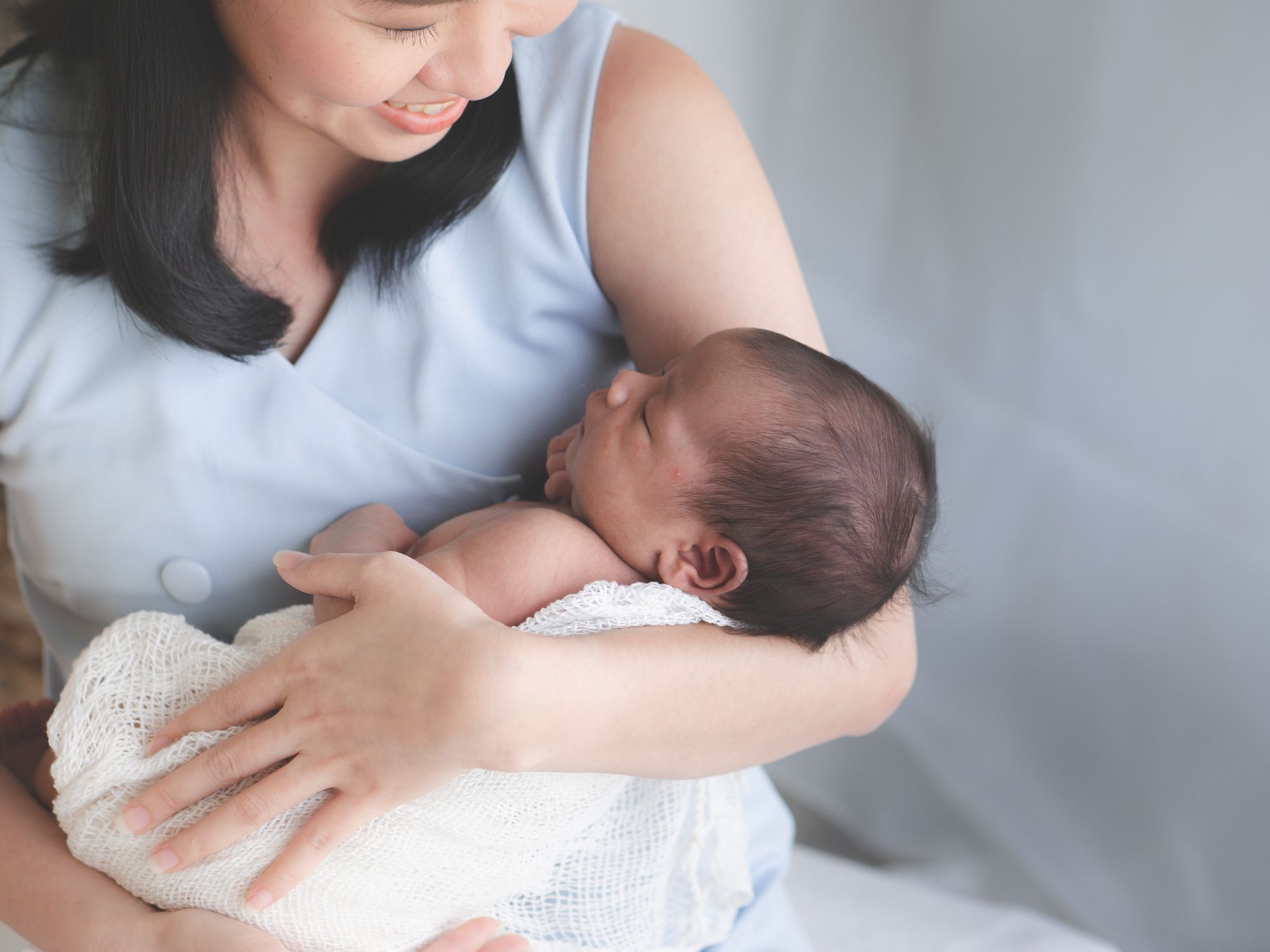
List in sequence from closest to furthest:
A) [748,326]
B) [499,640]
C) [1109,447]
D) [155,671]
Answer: [499,640] < [155,671] < [748,326] < [1109,447]

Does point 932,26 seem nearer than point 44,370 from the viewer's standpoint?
No

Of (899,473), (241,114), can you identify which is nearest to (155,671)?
(241,114)

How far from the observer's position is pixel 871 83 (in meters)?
1.61

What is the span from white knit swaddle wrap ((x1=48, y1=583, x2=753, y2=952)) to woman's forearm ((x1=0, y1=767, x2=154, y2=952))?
0.02 metres

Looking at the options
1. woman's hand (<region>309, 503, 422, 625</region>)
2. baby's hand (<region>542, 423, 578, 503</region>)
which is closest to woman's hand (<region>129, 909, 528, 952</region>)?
woman's hand (<region>309, 503, 422, 625</region>)

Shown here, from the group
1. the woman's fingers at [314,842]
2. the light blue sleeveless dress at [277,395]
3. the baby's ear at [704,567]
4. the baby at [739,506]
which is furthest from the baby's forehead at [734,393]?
the woman's fingers at [314,842]

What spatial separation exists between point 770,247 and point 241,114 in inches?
21.1

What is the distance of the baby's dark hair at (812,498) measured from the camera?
96 centimetres

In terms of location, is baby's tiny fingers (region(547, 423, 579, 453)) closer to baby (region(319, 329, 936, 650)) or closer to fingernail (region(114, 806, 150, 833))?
baby (region(319, 329, 936, 650))

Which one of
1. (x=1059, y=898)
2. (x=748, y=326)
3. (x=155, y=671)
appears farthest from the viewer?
(x=1059, y=898)

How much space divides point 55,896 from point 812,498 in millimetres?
736

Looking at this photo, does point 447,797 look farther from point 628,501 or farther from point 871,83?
point 871,83

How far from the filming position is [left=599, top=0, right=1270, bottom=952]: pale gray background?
1344mm

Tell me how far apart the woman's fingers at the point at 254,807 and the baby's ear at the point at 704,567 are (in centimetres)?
35
